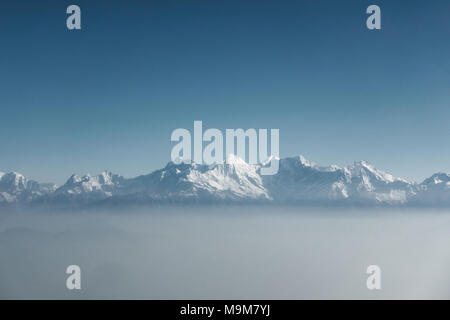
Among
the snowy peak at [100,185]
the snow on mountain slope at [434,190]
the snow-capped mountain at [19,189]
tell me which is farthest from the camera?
the snow on mountain slope at [434,190]

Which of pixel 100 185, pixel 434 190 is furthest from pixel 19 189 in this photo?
pixel 434 190

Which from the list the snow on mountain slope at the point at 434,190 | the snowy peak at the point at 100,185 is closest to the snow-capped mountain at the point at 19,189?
the snowy peak at the point at 100,185

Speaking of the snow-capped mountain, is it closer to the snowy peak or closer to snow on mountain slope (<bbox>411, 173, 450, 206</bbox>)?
the snowy peak

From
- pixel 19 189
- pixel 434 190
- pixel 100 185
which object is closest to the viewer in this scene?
pixel 19 189

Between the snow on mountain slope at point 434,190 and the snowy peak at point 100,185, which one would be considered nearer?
the snowy peak at point 100,185

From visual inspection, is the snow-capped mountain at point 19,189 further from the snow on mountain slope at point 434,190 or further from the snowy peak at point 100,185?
the snow on mountain slope at point 434,190

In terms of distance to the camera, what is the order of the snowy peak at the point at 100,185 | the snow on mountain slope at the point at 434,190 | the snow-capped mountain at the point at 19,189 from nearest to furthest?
the snow-capped mountain at the point at 19,189 → the snowy peak at the point at 100,185 → the snow on mountain slope at the point at 434,190

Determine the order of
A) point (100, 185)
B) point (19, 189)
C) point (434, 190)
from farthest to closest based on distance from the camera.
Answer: point (434, 190)
point (100, 185)
point (19, 189)

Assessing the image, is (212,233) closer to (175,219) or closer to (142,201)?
(175,219)

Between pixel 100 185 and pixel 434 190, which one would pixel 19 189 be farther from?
pixel 434 190

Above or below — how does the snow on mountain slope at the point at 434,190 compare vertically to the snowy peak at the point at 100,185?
below
